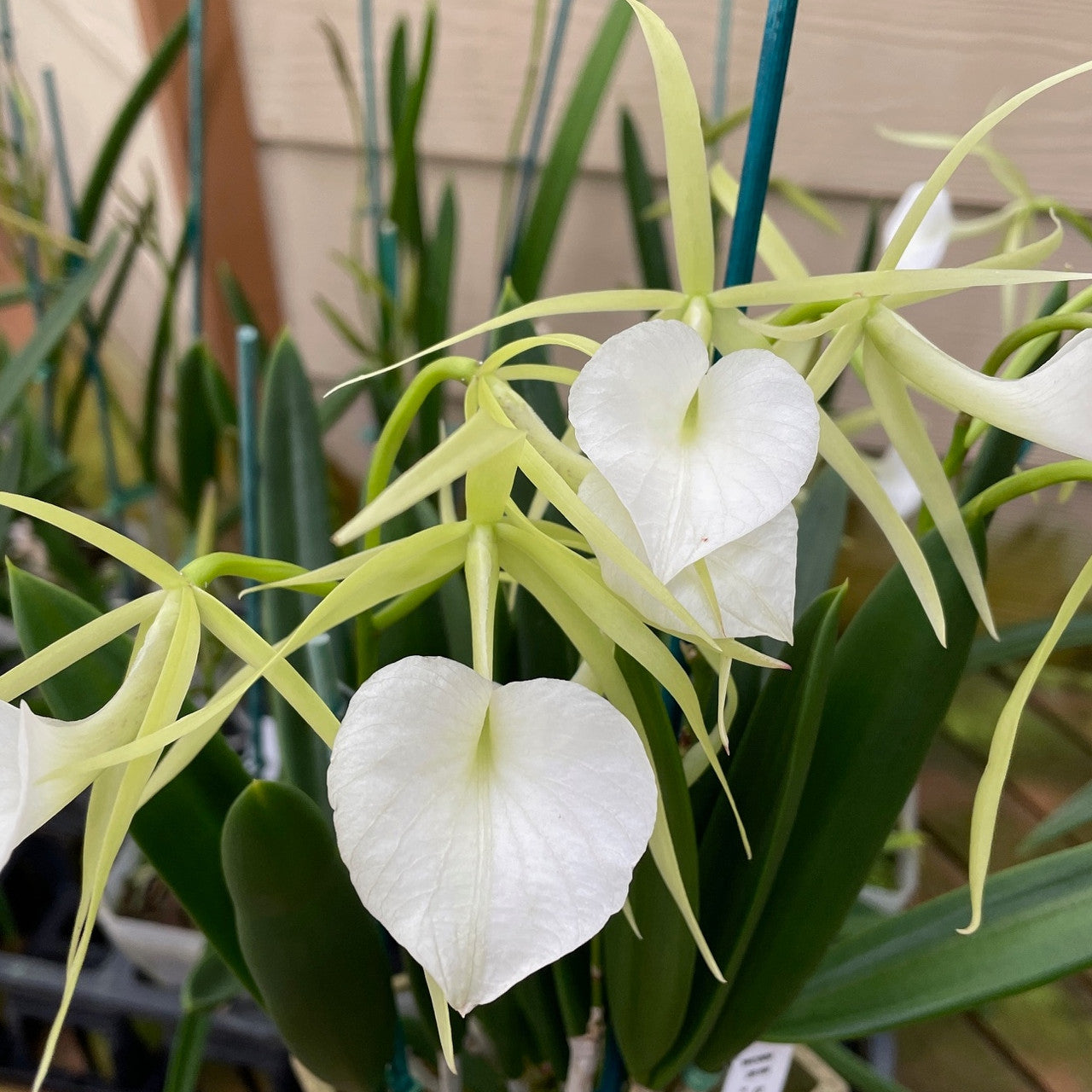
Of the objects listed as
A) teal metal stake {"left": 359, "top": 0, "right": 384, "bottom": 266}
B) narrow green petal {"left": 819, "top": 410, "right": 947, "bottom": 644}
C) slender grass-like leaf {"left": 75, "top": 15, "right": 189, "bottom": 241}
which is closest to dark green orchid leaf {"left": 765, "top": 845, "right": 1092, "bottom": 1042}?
narrow green petal {"left": 819, "top": 410, "right": 947, "bottom": 644}

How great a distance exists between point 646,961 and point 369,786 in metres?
0.20

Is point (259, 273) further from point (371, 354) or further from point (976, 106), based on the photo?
point (976, 106)

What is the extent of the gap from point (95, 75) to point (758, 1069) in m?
1.26

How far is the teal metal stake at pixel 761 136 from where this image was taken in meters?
0.29

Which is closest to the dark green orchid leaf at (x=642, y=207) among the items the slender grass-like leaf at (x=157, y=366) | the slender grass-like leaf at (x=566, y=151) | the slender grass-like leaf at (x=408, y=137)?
the slender grass-like leaf at (x=566, y=151)

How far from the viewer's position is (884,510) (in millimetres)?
267

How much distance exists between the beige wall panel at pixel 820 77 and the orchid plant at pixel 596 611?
12.2 inches

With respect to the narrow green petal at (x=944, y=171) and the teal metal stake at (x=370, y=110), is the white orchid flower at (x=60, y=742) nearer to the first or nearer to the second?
the narrow green petal at (x=944, y=171)

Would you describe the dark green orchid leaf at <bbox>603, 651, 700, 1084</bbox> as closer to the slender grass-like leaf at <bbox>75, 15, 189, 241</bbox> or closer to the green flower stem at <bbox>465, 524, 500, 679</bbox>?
the green flower stem at <bbox>465, 524, 500, 679</bbox>

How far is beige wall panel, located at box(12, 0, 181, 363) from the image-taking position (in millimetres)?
1027

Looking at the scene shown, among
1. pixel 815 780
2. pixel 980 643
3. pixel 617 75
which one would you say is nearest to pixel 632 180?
pixel 617 75

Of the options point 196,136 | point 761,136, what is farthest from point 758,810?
point 196,136

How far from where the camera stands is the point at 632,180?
Answer: 2.68ft

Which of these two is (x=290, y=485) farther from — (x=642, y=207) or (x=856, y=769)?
(x=642, y=207)
